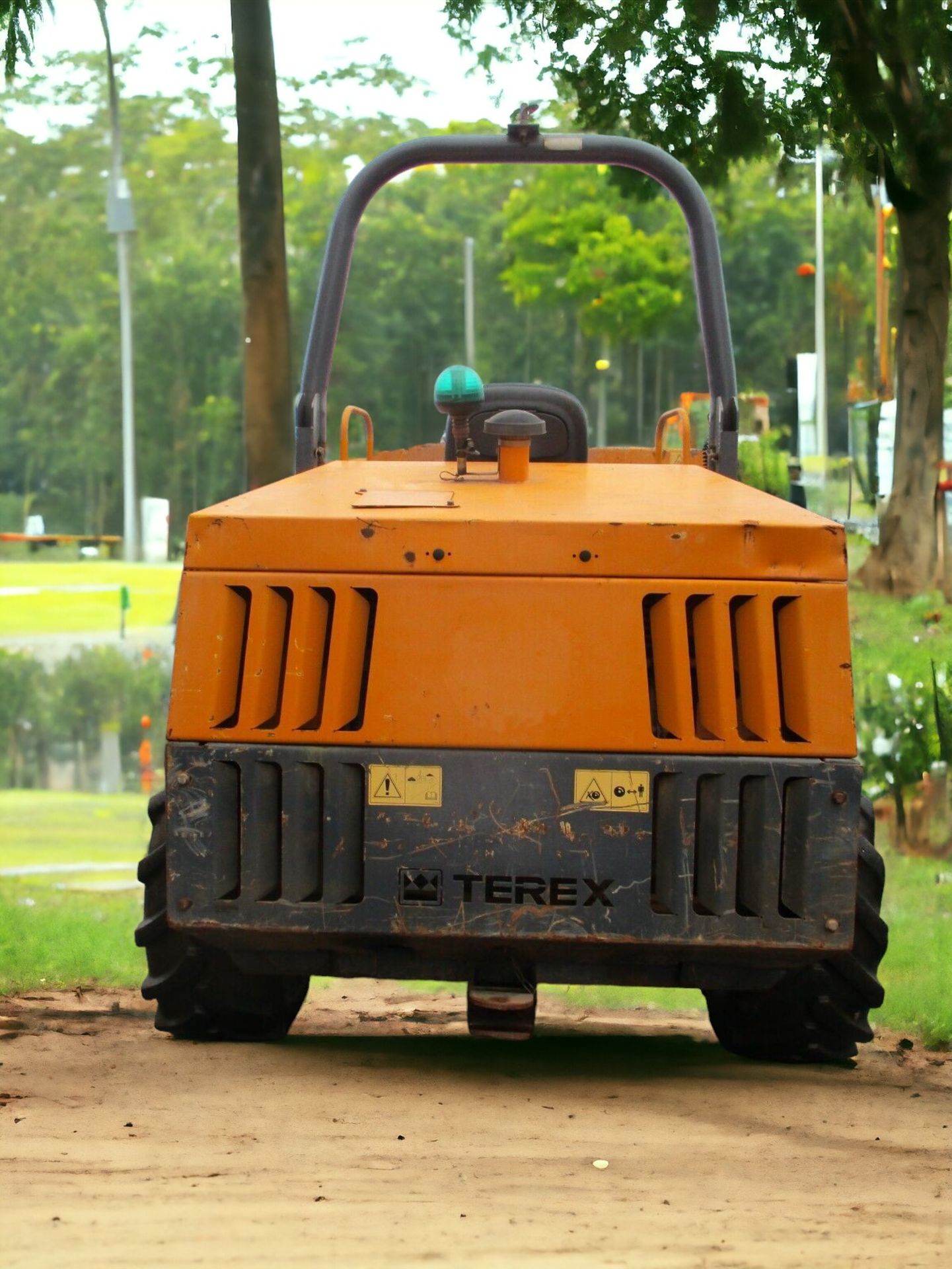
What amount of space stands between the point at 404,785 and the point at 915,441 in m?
9.79

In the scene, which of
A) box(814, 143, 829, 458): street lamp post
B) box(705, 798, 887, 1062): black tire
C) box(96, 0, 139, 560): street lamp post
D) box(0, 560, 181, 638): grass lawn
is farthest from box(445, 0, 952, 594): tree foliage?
box(814, 143, 829, 458): street lamp post

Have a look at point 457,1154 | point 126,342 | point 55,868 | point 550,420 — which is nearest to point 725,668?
point 457,1154

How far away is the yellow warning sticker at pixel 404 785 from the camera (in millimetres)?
5180

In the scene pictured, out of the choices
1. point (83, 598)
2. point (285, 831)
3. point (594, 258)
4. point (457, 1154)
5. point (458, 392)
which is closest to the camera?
point (457, 1154)

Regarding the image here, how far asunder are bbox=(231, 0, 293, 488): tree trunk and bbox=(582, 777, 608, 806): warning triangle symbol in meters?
6.50

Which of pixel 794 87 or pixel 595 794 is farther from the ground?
pixel 794 87

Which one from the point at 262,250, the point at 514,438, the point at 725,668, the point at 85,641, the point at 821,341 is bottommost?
the point at 85,641

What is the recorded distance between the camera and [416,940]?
5293 millimetres

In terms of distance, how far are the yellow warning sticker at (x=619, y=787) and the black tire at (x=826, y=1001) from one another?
30.3 inches

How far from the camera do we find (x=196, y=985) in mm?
6148

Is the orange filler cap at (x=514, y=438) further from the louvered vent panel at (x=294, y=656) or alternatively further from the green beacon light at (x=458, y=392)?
the louvered vent panel at (x=294, y=656)

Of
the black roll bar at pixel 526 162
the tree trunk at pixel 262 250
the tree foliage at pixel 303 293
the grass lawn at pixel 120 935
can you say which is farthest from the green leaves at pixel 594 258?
the black roll bar at pixel 526 162

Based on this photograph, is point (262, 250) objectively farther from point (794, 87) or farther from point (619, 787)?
point (619, 787)

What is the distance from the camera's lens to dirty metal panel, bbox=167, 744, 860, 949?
5164 mm
